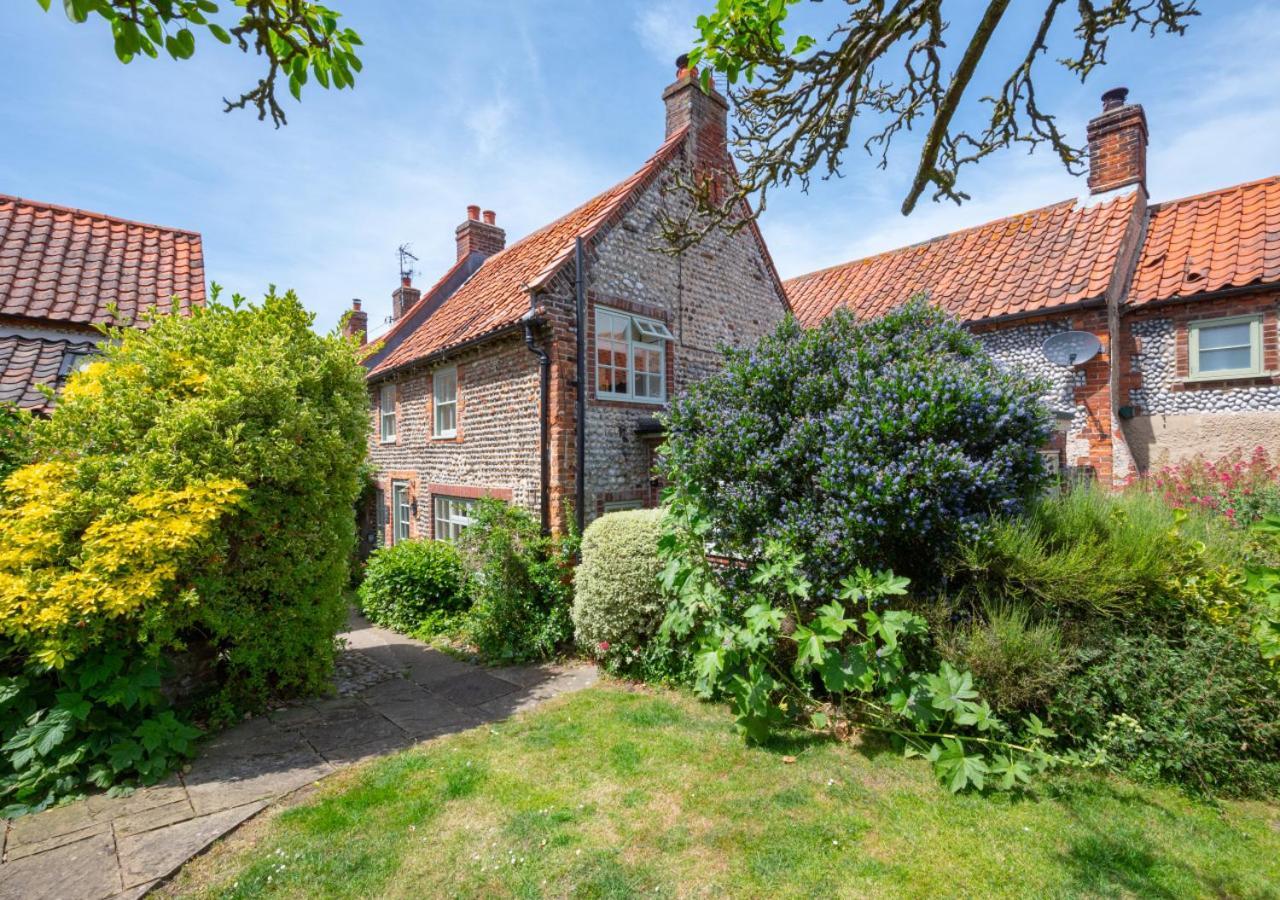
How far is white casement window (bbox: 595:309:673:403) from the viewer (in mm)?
10008

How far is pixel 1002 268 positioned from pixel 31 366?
17.7m

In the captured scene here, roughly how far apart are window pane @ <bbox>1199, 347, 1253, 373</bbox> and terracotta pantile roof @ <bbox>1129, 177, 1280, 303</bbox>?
1104 mm

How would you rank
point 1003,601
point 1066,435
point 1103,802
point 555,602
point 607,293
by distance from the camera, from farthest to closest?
point 1066,435, point 607,293, point 555,602, point 1003,601, point 1103,802

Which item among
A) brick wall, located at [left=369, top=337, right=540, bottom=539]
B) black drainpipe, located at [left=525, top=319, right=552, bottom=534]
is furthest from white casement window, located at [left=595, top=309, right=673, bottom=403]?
brick wall, located at [left=369, top=337, right=540, bottom=539]

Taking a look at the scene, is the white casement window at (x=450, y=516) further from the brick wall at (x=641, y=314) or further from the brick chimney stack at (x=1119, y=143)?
the brick chimney stack at (x=1119, y=143)

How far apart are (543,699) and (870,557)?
4.01m

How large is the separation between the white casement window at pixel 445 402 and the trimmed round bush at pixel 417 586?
249 centimetres

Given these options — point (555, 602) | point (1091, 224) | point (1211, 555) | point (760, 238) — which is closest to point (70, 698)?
point (555, 602)

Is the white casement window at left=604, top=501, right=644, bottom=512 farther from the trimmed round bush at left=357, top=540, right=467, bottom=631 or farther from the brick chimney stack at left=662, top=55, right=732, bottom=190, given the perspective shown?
the brick chimney stack at left=662, top=55, right=732, bottom=190

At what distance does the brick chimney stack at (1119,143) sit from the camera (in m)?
12.7

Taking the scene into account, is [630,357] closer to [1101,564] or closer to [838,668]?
[838,668]

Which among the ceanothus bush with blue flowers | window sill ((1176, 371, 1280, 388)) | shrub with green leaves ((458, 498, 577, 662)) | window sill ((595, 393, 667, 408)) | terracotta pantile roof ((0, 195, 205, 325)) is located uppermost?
terracotta pantile roof ((0, 195, 205, 325))

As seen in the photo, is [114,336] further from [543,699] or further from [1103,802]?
[1103,802]

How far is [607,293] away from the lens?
1012 cm
